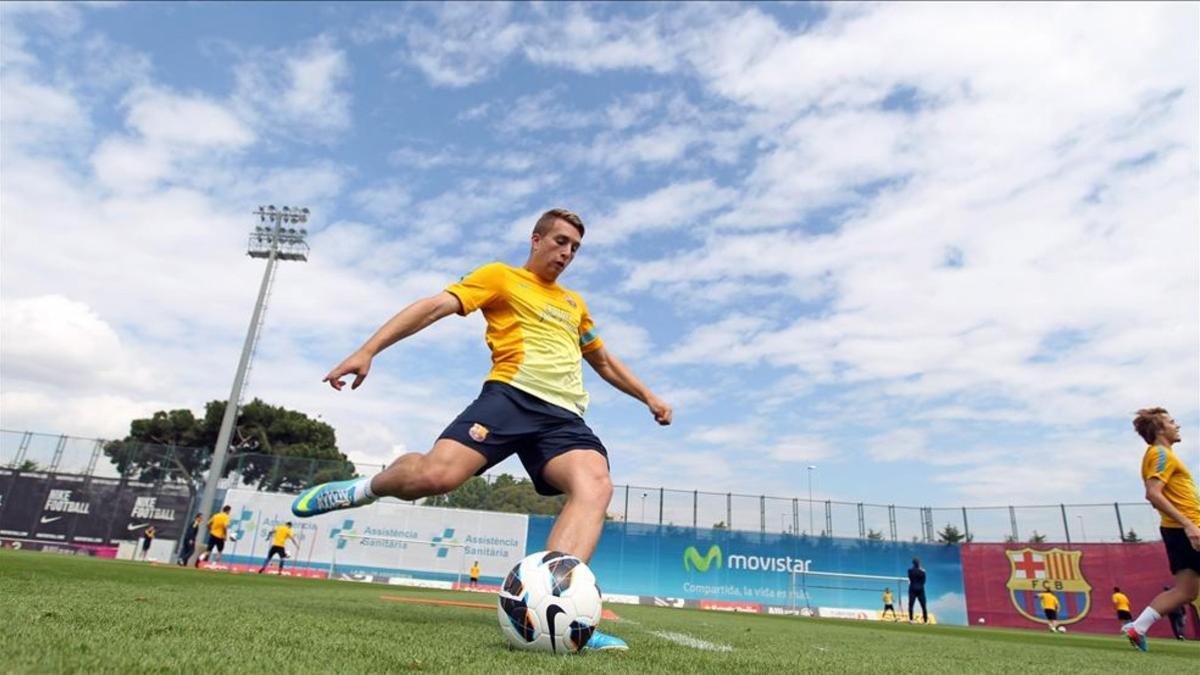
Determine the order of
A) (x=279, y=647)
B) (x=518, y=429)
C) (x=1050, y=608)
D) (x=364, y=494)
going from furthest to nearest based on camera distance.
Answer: (x=1050, y=608) → (x=364, y=494) → (x=518, y=429) → (x=279, y=647)

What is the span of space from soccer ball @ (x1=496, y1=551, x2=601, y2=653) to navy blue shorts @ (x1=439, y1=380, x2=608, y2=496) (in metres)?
0.92

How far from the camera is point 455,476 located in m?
3.47

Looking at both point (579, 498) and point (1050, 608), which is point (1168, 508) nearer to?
point (579, 498)

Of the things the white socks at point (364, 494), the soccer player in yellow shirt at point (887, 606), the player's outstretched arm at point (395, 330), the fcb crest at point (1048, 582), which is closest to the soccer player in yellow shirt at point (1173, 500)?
the player's outstretched arm at point (395, 330)

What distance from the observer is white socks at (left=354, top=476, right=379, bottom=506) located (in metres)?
4.02

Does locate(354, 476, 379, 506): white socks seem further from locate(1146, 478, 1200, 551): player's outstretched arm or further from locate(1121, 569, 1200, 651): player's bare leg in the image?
locate(1146, 478, 1200, 551): player's outstretched arm

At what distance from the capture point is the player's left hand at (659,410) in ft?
14.7

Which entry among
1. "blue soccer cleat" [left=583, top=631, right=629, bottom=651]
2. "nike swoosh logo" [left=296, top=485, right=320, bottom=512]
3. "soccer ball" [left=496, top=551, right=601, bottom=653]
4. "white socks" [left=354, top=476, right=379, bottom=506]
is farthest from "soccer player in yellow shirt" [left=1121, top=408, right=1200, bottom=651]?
"nike swoosh logo" [left=296, top=485, right=320, bottom=512]

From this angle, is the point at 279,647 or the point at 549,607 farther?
the point at 549,607

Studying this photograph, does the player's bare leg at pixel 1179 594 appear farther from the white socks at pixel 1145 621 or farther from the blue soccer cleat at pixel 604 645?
the blue soccer cleat at pixel 604 645

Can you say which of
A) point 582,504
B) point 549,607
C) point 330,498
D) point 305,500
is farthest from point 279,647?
point 305,500

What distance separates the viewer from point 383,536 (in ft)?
90.7

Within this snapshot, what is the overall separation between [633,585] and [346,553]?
12.1 metres

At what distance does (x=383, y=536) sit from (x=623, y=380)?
84.7 ft
